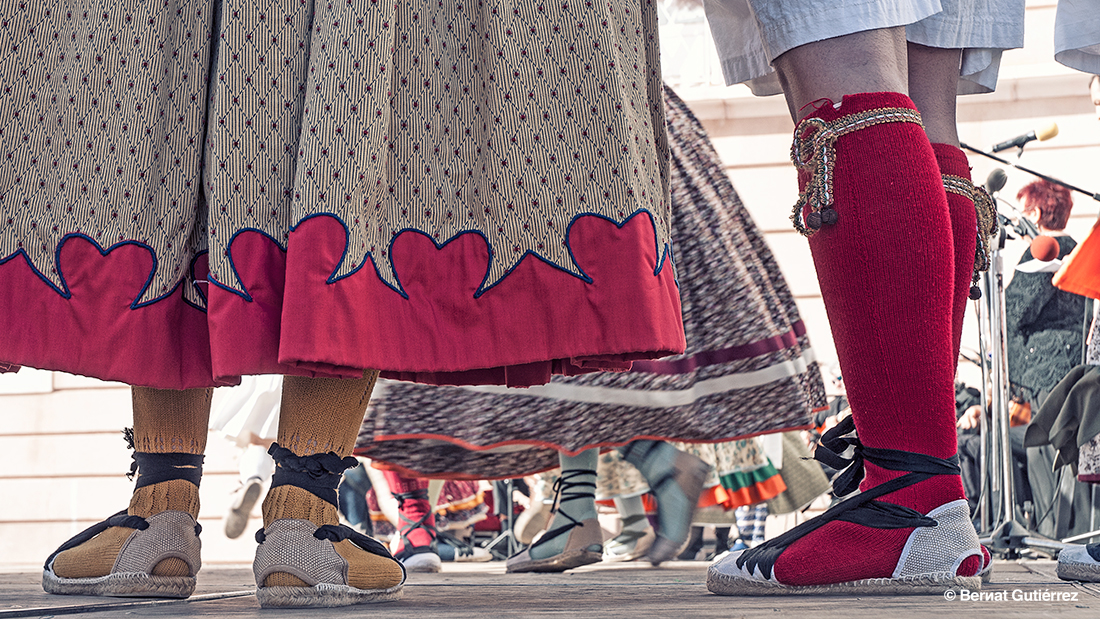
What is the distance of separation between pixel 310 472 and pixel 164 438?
0.73 ft

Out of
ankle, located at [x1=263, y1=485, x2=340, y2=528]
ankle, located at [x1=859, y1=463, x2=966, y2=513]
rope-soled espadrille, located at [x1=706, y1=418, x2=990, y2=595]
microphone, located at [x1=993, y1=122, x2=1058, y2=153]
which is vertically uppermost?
microphone, located at [x1=993, y1=122, x2=1058, y2=153]

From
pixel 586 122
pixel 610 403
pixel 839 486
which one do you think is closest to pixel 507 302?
pixel 586 122

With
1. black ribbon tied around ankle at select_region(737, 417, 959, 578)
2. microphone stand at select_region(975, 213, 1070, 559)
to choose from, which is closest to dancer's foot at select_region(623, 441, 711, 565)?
microphone stand at select_region(975, 213, 1070, 559)

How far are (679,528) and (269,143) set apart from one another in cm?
165

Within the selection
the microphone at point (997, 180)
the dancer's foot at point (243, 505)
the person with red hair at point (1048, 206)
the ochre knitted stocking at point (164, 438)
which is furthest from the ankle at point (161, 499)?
the person with red hair at point (1048, 206)

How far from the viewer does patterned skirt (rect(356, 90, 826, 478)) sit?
6.36ft

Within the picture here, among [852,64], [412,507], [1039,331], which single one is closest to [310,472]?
[852,64]

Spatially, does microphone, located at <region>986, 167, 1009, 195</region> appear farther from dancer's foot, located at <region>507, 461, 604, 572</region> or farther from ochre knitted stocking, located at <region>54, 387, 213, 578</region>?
ochre knitted stocking, located at <region>54, 387, 213, 578</region>

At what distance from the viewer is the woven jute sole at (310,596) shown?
2.61 ft

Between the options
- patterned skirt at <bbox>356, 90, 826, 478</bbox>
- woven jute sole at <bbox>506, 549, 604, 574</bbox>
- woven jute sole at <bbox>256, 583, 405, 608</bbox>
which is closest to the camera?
woven jute sole at <bbox>256, 583, 405, 608</bbox>

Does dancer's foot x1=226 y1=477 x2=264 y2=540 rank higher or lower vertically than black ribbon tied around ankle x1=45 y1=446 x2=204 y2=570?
higher

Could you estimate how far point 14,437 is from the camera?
280 inches

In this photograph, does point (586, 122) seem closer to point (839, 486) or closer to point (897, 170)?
point (897, 170)

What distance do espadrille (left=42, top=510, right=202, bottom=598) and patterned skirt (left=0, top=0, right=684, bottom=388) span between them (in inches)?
6.5
